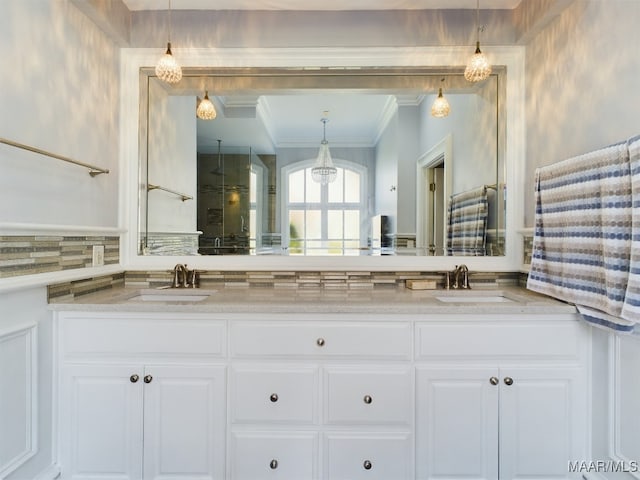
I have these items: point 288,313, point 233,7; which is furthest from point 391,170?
point 233,7

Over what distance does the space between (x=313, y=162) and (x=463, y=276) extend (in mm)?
1127

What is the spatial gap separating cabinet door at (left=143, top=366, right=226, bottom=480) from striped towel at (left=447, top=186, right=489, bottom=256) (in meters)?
1.57

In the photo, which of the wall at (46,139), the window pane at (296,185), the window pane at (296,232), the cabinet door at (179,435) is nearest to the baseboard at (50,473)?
the wall at (46,139)

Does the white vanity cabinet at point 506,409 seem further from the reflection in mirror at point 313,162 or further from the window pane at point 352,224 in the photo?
the window pane at point 352,224

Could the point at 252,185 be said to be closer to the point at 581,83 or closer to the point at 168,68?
the point at 168,68

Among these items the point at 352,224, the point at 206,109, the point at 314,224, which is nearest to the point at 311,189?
the point at 314,224

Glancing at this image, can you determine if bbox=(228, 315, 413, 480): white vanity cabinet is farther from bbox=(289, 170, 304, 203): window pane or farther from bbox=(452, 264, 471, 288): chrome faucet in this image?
bbox=(289, 170, 304, 203): window pane

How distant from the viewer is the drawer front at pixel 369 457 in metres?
1.50

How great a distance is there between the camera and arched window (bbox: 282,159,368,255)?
210cm

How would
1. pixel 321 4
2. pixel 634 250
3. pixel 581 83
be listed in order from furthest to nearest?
1. pixel 321 4
2. pixel 581 83
3. pixel 634 250

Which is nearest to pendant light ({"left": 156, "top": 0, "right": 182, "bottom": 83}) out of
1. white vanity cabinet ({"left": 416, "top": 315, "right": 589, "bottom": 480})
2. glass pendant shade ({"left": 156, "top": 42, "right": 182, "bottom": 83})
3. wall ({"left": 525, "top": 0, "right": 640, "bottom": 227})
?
glass pendant shade ({"left": 156, "top": 42, "right": 182, "bottom": 83})

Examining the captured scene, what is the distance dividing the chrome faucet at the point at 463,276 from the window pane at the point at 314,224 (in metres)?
0.83

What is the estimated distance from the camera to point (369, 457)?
150cm

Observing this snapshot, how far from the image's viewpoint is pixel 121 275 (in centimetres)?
204
